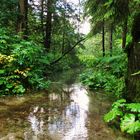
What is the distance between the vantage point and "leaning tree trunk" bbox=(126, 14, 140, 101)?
22.4 ft

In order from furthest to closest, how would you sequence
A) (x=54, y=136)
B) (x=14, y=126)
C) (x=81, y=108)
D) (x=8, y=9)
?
1. (x=8, y=9)
2. (x=81, y=108)
3. (x=14, y=126)
4. (x=54, y=136)

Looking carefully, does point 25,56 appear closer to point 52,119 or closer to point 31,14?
point 52,119

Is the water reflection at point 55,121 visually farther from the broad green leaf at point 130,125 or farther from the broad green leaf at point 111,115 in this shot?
the broad green leaf at point 130,125

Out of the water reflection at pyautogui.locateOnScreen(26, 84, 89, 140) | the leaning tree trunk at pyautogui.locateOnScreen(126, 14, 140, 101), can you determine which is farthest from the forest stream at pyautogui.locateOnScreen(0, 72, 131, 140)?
the leaning tree trunk at pyautogui.locateOnScreen(126, 14, 140, 101)

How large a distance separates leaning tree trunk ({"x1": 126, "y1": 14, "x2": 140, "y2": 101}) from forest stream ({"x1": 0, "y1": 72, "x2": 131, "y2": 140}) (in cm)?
89

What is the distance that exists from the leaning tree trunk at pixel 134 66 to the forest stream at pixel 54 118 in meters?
0.89

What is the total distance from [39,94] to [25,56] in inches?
69.9

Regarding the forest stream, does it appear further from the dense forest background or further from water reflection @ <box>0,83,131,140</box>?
the dense forest background

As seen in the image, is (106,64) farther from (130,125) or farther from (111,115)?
(130,125)

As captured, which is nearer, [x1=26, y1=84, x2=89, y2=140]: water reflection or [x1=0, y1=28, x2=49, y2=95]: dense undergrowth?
[x1=26, y1=84, x2=89, y2=140]: water reflection

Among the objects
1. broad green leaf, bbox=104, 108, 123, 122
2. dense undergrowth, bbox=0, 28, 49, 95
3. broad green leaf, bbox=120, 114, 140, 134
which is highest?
dense undergrowth, bbox=0, 28, 49, 95

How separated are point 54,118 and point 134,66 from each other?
2587 mm

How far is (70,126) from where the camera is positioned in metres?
5.83

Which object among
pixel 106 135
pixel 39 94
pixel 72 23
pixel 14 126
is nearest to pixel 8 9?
pixel 39 94
